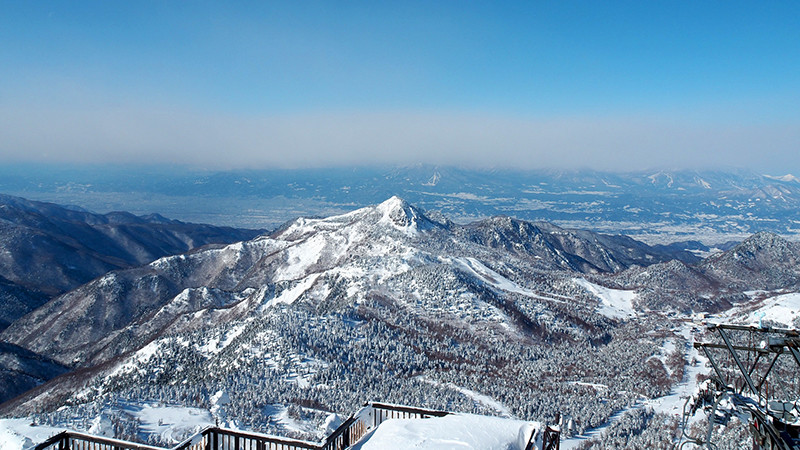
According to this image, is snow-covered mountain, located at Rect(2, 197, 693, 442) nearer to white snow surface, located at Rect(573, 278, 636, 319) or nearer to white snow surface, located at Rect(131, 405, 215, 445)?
white snow surface, located at Rect(573, 278, 636, 319)

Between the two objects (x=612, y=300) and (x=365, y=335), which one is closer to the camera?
A: (x=365, y=335)

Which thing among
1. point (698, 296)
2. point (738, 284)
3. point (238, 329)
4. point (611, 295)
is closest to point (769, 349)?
point (238, 329)

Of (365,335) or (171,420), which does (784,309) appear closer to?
(365,335)

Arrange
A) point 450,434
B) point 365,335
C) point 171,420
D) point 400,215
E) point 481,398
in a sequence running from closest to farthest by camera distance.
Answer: point 450,434 < point 171,420 < point 481,398 < point 365,335 < point 400,215

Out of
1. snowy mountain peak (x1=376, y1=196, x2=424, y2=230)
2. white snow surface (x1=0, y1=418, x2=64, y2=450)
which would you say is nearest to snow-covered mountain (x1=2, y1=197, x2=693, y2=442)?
snowy mountain peak (x1=376, y1=196, x2=424, y2=230)

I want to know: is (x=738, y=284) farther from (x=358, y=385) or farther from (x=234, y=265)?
(x=234, y=265)

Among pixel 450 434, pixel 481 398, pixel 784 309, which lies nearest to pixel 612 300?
pixel 784 309

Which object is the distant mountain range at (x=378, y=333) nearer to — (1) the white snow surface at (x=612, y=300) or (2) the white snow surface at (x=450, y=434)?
(1) the white snow surface at (x=612, y=300)
